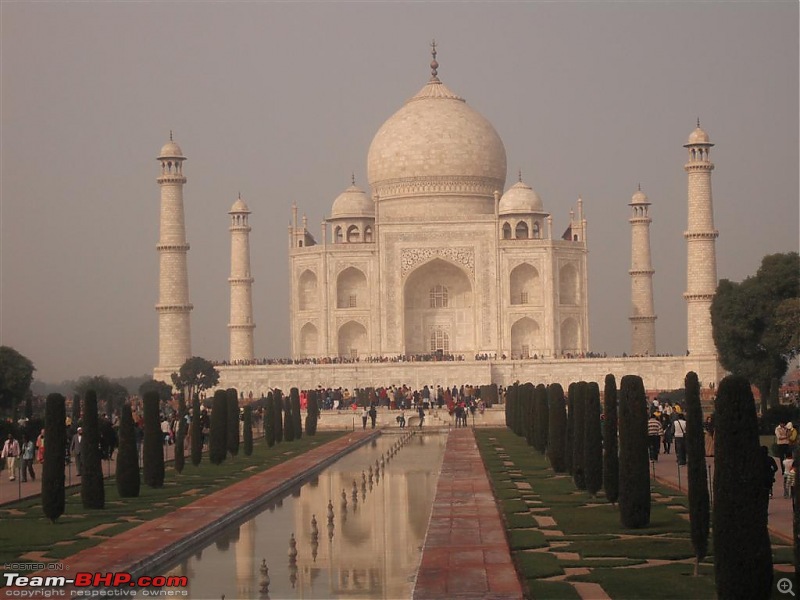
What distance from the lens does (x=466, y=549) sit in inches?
451

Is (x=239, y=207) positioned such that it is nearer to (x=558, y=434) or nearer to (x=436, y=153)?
(x=436, y=153)

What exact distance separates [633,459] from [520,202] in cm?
3097

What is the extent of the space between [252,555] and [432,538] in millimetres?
1538

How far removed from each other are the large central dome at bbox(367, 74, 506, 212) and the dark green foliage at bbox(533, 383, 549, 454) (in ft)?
70.5

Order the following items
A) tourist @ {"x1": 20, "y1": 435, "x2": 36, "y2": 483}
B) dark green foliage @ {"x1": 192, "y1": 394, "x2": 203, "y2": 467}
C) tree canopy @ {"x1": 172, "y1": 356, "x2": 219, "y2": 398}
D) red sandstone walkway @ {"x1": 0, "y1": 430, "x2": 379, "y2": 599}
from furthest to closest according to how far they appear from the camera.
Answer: tree canopy @ {"x1": 172, "y1": 356, "x2": 219, "y2": 398}
dark green foliage @ {"x1": 192, "y1": 394, "x2": 203, "y2": 467}
tourist @ {"x1": 20, "y1": 435, "x2": 36, "y2": 483}
red sandstone walkway @ {"x1": 0, "y1": 430, "x2": 379, "y2": 599}

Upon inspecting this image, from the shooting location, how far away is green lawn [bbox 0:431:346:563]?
1218cm

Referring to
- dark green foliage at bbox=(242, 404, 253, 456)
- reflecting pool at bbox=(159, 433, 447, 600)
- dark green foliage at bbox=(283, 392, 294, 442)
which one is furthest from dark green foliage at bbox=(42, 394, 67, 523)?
dark green foliage at bbox=(283, 392, 294, 442)

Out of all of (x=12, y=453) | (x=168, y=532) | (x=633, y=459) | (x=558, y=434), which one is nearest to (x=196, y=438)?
(x=12, y=453)

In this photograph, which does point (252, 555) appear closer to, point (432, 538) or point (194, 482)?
point (432, 538)

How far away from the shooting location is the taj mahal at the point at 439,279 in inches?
1507

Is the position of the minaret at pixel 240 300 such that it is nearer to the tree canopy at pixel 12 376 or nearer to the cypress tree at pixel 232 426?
the tree canopy at pixel 12 376

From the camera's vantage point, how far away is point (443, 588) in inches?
383

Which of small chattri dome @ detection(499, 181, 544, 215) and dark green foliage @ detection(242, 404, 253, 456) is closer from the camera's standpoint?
dark green foliage @ detection(242, 404, 253, 456)

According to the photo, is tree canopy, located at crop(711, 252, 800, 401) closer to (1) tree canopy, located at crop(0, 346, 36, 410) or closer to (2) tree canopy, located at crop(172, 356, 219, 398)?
(2) tree canopy, located at crop(172, 356, 219, 398)
